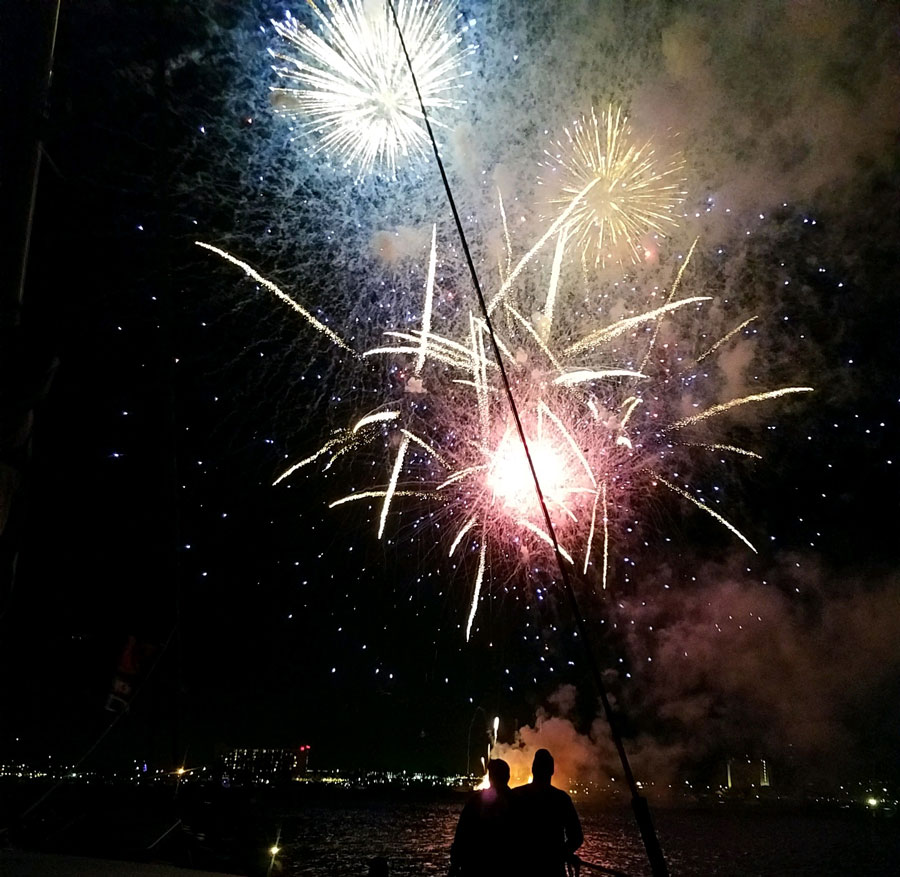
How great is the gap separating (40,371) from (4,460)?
1.46 feet

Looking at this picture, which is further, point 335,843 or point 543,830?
point 335,843

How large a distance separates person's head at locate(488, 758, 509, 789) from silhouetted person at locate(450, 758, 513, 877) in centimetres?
10

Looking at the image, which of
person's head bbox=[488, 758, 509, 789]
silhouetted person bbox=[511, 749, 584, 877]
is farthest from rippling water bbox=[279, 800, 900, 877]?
silhouetted person bbox=[511, 749, 584, 877]

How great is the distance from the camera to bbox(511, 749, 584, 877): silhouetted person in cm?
378

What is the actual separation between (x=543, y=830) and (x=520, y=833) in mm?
123

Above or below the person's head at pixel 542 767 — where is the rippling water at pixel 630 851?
above

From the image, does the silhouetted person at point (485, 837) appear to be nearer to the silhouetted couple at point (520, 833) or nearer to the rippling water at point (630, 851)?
the silhouetted couple at point (520, 833)

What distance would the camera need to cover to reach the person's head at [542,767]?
160 inches

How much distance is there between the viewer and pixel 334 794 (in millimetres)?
164875

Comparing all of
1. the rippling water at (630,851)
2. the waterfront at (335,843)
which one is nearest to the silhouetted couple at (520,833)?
the waterfront at (335,843)

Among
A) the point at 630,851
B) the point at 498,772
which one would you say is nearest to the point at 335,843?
the point at 630,851

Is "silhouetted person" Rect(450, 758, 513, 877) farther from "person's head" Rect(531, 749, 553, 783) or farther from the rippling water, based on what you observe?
the rippling water

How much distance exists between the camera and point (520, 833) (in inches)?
150

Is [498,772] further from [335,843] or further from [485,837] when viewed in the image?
[335,843]
